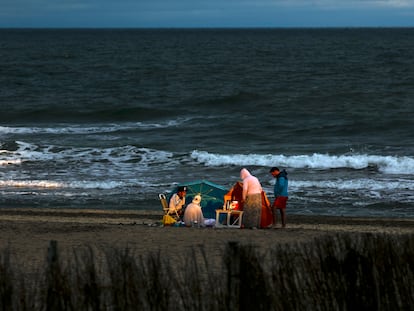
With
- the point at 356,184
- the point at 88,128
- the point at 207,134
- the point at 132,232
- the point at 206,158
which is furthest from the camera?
the point at 88,128

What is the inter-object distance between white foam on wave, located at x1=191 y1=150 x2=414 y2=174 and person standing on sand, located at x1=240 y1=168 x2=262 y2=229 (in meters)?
11.1

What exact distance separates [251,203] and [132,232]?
2461 millimetres

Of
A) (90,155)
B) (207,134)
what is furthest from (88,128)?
(90,155)

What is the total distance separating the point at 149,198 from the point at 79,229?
6331mm

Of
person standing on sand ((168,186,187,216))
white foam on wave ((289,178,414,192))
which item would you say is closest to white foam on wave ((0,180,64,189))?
white foam on wave ((289,178,414,192))

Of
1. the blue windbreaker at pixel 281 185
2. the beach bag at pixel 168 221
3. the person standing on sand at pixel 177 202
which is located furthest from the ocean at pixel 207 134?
the beach bag at pixel 168 221

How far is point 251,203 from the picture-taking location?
1759 centimetres

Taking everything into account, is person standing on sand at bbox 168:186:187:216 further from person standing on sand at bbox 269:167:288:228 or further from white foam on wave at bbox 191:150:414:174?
white foam on wave at bbox 191:150:414:174

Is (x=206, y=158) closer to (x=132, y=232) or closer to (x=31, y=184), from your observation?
(x=31, y=184)

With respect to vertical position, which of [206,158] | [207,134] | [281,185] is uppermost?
[207,134]

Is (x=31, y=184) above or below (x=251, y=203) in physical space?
above

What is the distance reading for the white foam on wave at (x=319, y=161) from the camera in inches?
1126

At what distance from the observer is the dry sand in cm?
1477

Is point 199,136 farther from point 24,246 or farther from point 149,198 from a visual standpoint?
point 24,246
